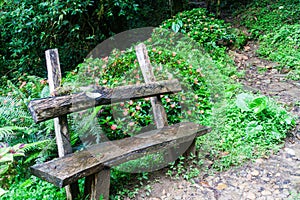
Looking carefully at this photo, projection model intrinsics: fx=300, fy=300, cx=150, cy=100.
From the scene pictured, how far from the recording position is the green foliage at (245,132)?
3.55 m

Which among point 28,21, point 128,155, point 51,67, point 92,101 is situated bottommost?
point 128,155

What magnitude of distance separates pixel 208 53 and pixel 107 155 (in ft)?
13.4

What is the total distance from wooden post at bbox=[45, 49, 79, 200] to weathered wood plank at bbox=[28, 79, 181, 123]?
0.46 feet

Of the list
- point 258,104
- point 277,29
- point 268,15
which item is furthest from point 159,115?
point 268,15

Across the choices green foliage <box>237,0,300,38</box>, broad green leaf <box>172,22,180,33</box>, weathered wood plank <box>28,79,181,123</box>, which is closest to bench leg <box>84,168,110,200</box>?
weathered wood plank <box>28,79,181,123</box>

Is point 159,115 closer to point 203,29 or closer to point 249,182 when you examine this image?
point 249,182

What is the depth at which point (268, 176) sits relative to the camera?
323 centimetres

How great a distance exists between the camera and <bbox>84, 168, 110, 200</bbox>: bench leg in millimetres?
2594

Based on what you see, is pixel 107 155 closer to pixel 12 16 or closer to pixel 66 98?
pixel 66 98

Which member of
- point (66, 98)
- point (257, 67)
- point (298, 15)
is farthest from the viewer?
point (298, 15)

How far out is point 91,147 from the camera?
287cm

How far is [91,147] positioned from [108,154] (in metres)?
0.26

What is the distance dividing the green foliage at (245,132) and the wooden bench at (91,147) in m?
0.47

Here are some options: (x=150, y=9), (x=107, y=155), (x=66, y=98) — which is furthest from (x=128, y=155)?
(x=150, y=9)
